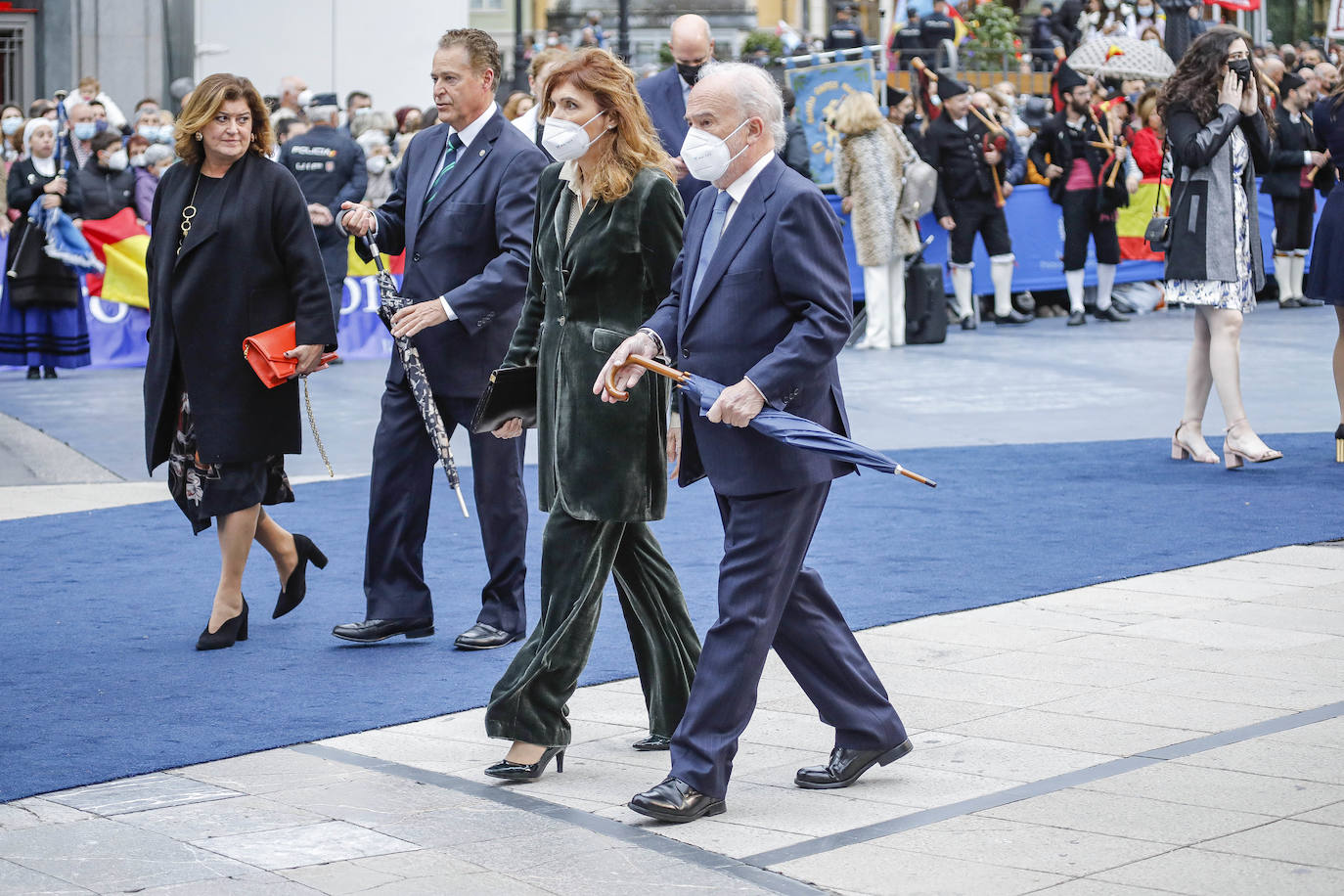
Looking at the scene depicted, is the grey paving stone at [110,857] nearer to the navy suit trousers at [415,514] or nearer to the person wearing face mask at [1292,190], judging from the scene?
the navy suit trousers at [415,514]

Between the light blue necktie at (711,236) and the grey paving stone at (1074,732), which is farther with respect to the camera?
the grey paving stone at (1074,732)

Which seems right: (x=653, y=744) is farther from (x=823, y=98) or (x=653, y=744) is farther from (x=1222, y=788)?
(x=823, y=98)

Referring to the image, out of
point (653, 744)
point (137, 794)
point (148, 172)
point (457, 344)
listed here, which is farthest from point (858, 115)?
point (137, 794)

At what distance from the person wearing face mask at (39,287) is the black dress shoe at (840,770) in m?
11.4

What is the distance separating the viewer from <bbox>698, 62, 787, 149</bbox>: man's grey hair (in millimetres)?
4805

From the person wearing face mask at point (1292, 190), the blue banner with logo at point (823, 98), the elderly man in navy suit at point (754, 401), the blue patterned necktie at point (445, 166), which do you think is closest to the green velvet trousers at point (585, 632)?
the elderly man in navy suit at point (754, 401)

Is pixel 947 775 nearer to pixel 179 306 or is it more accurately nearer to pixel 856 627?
pixel 856 627

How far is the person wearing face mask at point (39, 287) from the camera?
1498 cm

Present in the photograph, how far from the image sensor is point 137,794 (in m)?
4.98

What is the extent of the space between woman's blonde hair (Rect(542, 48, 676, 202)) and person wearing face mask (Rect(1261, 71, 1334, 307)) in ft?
48.1

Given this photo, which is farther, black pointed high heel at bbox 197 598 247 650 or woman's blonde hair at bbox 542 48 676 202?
black pointed high heel at bbox 197 598 247 650

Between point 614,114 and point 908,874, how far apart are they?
2150 millimetres

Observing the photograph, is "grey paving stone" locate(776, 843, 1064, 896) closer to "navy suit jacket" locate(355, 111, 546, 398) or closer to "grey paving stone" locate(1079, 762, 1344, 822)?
"grey paving stone" locate(1079, 762, 1344, 822)

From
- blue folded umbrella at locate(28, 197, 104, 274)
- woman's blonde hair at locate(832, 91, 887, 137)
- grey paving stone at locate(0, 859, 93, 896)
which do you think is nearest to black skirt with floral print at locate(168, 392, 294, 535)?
grey paving stone at locate(0, 859, 93, 896)
